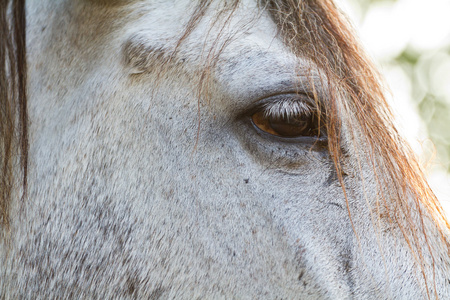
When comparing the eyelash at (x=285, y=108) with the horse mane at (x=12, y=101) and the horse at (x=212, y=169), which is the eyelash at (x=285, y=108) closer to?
the horse at (x=212, y=169)

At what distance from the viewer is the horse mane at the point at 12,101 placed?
5.08ft

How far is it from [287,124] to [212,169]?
28 cm

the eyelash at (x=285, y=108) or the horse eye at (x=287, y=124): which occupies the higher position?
the eyelash at (x=285, y=108)

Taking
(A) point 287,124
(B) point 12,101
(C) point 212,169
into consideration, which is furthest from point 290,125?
(B) point 12,101

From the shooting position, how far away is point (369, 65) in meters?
1.60

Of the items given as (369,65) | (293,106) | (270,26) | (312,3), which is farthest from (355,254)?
(312,3)

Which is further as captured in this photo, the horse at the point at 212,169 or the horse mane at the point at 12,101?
the horse mane at the point at 12,101

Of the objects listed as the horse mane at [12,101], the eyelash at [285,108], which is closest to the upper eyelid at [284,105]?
the eyelash at [285,108]

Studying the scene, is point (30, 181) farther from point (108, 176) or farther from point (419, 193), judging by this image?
point (419, 193)

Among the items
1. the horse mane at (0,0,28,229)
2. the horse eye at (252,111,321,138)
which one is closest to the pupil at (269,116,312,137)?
the horse eye at (252,111,321,138)

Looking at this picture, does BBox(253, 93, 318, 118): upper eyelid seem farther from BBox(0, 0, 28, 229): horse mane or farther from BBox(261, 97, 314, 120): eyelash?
BBox(0, 0, 28, 229): horse mane

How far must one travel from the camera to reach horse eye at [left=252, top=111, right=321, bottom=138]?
1.41 meters

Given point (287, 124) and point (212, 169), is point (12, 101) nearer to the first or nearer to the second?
point (212, 169)

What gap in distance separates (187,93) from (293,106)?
0.36m
